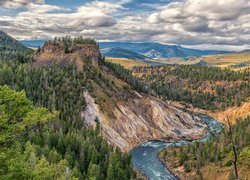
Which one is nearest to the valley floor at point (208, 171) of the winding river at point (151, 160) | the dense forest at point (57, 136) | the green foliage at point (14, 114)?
the winding river at point (151, 160)

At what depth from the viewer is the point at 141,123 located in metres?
170

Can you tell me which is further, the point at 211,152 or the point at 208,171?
the point at 211,152

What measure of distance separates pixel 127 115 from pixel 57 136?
199ft

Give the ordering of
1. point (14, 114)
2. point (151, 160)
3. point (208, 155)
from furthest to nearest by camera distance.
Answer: point (151, 160) → point (208, 155) → point (14, 114)

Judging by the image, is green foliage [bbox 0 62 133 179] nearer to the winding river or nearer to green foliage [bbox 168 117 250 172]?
the winding river

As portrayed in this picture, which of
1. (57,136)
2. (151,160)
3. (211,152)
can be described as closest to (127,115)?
(151,160)

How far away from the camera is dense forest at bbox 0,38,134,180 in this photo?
1061 inches

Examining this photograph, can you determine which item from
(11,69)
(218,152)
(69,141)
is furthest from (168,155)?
(11,69)

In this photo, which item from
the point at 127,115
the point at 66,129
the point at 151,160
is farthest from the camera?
the point at 127,115

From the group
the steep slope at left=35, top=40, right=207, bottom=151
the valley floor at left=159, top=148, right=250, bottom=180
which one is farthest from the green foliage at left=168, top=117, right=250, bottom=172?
the steep slope at left=35, top=40, right=207, bottom=151

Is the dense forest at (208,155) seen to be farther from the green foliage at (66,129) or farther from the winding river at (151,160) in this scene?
the green foliage at (66,129)

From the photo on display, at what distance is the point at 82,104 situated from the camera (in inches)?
6299

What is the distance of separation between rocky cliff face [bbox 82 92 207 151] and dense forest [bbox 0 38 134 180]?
27.6 feet

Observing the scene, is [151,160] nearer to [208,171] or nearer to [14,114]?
[208,171]
